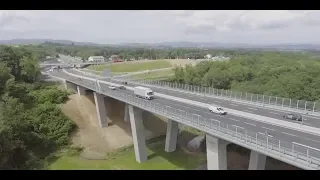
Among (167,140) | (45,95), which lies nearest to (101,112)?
(45,95)

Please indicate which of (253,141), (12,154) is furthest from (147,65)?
(253,141)

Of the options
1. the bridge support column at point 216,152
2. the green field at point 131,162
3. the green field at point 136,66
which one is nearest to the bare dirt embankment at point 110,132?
the green field at point 131,162

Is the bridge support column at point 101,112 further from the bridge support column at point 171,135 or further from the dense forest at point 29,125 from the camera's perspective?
the bridge support column at point 171,135

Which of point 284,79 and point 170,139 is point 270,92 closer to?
point 284,79

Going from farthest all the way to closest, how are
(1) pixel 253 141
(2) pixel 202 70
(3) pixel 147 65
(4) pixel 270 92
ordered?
(3) pixel 147 65 < (2) pixel 202 70 < (4) pixel 270 92 < (1) pixel 253 141

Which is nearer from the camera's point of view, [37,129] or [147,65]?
[37,129]
